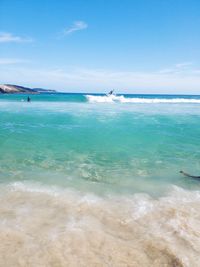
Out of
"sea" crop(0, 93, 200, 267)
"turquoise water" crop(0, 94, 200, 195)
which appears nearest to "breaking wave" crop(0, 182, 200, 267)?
"sea" crop(0, 93, 200, 267)

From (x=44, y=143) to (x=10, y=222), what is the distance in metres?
9.49

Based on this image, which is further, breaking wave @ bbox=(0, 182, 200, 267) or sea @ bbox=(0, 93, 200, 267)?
sea @ bbox=(0, 93, 200, 267)

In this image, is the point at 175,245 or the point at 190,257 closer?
the point at 190,257

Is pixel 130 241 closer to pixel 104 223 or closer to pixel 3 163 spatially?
pixel 104 223

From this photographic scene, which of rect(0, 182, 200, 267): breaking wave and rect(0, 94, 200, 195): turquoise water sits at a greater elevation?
rect(0, 182, 200, 267): breaking wave

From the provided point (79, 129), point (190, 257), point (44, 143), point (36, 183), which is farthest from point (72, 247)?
point (79, 129)

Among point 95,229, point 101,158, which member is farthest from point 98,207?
point 101,158

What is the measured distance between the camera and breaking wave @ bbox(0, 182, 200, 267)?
4.90 metres

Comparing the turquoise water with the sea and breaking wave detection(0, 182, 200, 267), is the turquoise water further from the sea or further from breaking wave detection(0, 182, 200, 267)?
breaking wave detection(0, 182, 200, 267)

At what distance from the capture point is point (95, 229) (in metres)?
5.91

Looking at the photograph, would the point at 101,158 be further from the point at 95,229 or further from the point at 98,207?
the point at 95,229

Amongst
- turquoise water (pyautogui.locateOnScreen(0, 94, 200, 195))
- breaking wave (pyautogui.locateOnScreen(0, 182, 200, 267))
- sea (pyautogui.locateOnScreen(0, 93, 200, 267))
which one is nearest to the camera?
breaking wave (pyautogui.locateOnScreen(0, 182, 200, 267))

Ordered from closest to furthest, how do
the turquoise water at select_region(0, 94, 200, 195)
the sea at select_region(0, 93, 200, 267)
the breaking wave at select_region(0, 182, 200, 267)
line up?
the breaking wave at select_region(0, 182, 200, 267)
the sea at select_region(0, 93, 200, 267)
the turquoise water at select_region(0, 94, 200, 195)

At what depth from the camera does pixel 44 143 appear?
50.6 ft
